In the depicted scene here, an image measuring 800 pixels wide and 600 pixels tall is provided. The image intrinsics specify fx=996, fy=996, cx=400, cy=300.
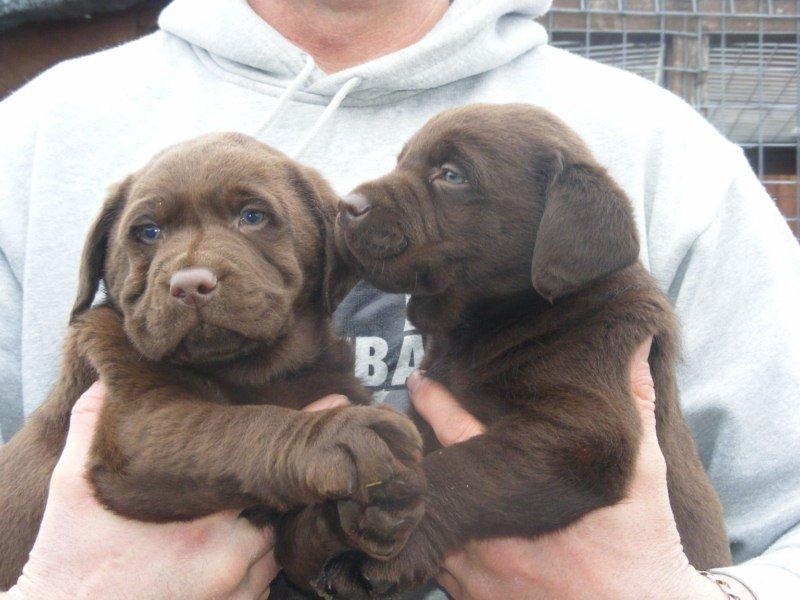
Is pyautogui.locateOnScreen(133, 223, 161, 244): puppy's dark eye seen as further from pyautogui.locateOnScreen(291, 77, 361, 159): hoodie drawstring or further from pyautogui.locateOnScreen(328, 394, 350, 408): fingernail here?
pyautogui.locateOnScreen(291, 77, 361, 159): hoodie drawstring

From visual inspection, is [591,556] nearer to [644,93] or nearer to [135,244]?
[135,244]

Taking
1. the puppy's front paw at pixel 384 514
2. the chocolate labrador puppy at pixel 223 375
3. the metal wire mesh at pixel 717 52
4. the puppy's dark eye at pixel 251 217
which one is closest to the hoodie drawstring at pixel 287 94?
the chocolate labrador puppy at pixel 223 375

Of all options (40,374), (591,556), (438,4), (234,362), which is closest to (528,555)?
(591,556)

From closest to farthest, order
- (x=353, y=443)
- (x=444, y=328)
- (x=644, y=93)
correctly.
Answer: (x=353, y=443) → (x=444, y=328) → (x=644, y=93)

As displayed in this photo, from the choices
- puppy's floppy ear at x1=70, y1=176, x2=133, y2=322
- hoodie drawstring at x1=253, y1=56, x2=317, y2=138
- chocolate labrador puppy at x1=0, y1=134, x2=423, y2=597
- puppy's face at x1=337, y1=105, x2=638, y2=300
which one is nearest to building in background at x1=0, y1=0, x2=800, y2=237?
hoodie drawstring at x1=253, y1=56, x2=317, y2=138

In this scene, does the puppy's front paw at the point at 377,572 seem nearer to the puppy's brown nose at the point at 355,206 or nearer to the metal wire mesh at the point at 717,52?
the puppy's brown nose at the point at 355,206

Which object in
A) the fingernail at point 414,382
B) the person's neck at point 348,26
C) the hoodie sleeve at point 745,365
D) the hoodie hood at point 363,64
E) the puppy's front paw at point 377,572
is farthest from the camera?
the person's neck at point 348,26

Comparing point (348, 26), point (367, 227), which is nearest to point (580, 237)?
point (367, 227)
